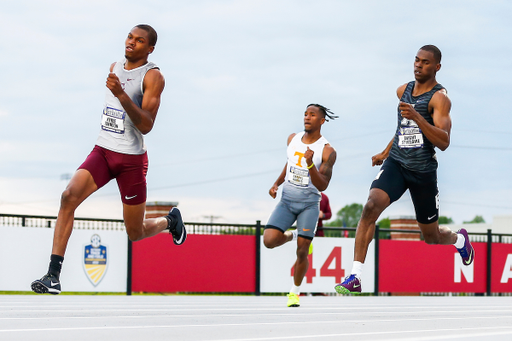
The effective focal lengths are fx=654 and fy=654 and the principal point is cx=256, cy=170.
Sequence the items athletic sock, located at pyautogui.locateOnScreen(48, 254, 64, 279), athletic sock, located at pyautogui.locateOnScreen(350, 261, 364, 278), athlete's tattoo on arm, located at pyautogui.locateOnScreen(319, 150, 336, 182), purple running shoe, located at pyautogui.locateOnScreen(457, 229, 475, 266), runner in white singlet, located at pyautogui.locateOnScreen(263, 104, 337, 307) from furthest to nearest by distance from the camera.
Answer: runner in white singlet, located at pyautogui.locateOnScreen(263, 104, 337, 307) < athlete's tattoo on arm, located at pyautogui.locateOnScreen(319, 150, 336, 182) < purple running shoe, located at pyautogui.locateOnScreen(457, 229, 475, 266) < athletic sock, located at pyautogui.locateOnScreen(350, 261, 364, 278) < athletic sock, located at pyautogui.locateOnScreen(48, 254, 64, 279)

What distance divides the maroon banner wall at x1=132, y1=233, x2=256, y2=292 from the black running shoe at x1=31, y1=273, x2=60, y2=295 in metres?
8.14

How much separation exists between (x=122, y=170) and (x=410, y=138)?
2.87m

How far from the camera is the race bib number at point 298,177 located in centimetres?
890

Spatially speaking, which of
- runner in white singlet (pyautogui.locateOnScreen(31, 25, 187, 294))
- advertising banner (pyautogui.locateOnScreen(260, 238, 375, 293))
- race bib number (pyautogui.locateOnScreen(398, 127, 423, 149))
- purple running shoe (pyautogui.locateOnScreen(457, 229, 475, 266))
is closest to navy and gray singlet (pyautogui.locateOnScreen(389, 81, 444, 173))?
race bib number (pyautogui.locateOnScreen(398, 127, 423, 149))

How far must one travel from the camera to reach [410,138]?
6.60 meters

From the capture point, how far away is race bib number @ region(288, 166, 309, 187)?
8.90 meters

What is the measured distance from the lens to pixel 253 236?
1454 centimetres

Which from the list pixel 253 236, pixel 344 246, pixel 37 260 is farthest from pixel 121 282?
pixel 344 246

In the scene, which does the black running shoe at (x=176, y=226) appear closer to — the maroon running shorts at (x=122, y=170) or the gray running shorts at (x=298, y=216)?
the maroon running shorts at (x=122, y=170)

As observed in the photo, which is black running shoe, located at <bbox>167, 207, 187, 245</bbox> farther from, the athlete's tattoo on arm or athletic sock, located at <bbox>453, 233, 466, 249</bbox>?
athletic sock, located at <bbox>453, 233, 466, 249</bbox>

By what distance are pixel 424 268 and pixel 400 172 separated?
10576 millimetres

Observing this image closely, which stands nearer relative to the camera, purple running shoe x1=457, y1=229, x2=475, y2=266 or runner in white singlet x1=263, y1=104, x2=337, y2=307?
purple running shoe x1=457, y1=229, x2=475, y2=266

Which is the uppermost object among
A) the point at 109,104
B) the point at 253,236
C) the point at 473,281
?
the point at 109,104
